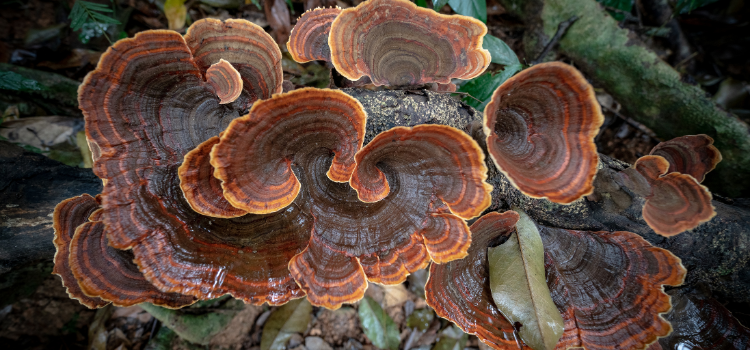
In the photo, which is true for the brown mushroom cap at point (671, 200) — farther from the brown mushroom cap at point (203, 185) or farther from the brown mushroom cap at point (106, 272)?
the brown mushroom cap at point (106, 272)

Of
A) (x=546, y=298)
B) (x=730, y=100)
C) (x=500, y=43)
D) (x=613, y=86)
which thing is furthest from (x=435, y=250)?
(x=730, y=100)

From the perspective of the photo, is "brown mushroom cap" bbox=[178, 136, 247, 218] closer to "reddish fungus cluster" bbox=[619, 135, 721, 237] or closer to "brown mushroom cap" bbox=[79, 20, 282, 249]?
"brown mushroom cap" bbox=[79, 20, 282, 249]

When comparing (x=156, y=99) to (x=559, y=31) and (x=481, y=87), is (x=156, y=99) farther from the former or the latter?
(x=559, y=31)

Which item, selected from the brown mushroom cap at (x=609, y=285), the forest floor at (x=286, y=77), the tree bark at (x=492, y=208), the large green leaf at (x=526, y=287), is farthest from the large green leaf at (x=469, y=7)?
the brown mushroom cap at (x=609, y=285)

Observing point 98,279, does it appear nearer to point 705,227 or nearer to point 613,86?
point 705,227

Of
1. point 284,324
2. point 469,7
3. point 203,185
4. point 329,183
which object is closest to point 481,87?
point 469,7

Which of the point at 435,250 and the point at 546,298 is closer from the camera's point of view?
the point at 435,250
